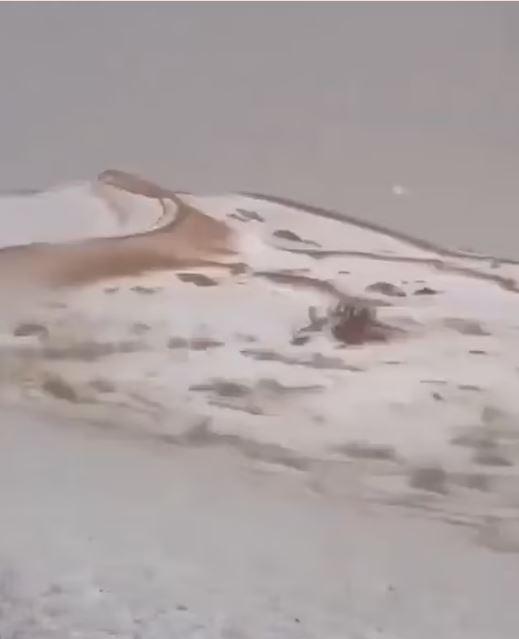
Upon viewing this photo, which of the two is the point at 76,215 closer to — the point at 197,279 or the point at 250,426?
the point at 197,279

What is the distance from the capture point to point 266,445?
1.31 meters

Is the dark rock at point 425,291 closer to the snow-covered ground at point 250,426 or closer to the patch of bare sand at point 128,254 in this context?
the snow-covered ground at point 250,426

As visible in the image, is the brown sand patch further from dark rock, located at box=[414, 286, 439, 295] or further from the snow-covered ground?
dark rock, located at box=[414, 286, 439, 295]

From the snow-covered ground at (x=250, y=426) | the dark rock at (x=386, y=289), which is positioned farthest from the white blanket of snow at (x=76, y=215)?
the dark rock at (x=386, y=289)

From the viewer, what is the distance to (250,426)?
132cm

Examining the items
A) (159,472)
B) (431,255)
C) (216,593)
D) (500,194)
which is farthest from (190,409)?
(500,194)

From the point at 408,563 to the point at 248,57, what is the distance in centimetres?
64

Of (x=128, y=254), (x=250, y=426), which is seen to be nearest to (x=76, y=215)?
(x=128, y=254)

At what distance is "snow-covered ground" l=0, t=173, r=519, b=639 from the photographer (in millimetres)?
1269

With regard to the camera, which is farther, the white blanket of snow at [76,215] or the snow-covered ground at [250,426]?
the white blanket of snow at [76,215]

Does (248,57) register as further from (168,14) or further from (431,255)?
(431,255)

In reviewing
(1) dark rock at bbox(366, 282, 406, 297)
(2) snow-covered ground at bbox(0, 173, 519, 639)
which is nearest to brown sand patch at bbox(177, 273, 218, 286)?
(2) snow-covered ground at bbox(0, 173, 519, 639)

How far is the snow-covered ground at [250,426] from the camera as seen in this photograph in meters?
1.27

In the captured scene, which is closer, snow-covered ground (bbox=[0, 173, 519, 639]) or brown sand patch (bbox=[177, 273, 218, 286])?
snow-covered ground (bbox=[0, 173, 519, 639])
